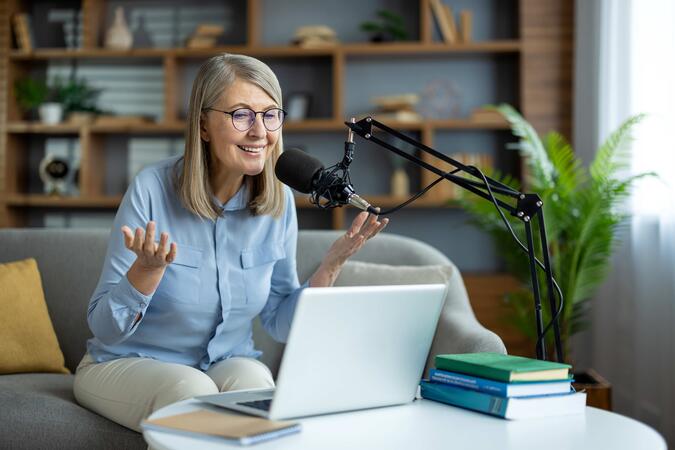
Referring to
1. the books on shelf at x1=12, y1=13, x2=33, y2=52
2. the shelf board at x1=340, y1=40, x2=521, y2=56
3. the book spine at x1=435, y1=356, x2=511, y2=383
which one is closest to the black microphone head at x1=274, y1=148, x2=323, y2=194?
the book spine at x1=435, y1=356, x2=511, y2=383

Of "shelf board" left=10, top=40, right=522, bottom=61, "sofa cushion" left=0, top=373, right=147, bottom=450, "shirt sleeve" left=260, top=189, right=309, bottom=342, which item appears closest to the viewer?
"sofa cushion" left=0, top=373, right=147, bottom=450

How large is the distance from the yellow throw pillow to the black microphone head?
1236 millimetres

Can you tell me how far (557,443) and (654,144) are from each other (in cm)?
230

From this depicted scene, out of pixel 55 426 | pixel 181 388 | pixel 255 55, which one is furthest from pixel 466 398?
pixel 255 55

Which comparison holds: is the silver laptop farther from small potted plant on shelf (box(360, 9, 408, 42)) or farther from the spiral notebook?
small potted plant on shelf (box(360, 9, 408, 42))

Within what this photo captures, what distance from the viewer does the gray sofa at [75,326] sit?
1.96m

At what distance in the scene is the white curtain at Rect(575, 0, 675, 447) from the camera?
314 centimetres

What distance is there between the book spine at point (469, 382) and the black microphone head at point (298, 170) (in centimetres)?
39

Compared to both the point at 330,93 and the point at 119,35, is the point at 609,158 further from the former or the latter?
the point at 119,35

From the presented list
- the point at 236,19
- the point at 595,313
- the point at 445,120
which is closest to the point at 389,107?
the point at 445,120

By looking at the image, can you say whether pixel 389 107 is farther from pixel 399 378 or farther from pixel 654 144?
pixel 399 378

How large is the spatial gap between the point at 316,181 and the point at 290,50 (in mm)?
3237

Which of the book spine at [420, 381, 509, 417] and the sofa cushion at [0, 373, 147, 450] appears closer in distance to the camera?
the book spine at [420, 381, 509, 417]

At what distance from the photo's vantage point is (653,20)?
329 cm
